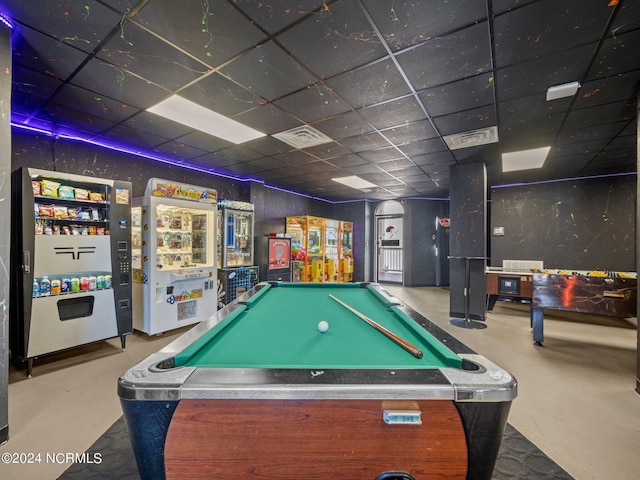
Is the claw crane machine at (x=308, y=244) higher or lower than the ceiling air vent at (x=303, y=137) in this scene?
lower

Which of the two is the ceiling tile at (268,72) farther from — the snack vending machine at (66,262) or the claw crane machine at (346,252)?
the claw crane machine at (346,252)

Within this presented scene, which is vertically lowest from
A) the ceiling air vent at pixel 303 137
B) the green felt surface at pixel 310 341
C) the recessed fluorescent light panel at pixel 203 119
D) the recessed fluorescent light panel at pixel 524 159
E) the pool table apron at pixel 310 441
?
the pool table apron at pixel 310 441

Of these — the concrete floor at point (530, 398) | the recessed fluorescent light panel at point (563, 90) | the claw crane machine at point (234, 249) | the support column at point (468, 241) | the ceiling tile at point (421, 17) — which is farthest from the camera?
the claw crane machine at point (234, 249)

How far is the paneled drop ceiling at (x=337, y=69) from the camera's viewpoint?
5.76 feet

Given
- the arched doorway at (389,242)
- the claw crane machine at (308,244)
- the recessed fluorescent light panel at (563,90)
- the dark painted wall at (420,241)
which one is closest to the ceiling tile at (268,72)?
the recessed fluorescent light panel at (563,90)

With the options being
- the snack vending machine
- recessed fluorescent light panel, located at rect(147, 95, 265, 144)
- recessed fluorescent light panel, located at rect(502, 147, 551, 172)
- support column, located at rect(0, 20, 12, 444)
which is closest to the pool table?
support column, located at rect(0, 20, 12, 444)

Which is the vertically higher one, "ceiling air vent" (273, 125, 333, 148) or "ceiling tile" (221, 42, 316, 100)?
"ceiling air vent" (273, 125, 333, 148)

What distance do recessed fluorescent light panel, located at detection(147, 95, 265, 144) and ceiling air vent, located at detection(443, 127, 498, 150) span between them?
258 cm

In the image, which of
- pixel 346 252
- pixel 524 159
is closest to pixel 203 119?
pixel 524 159

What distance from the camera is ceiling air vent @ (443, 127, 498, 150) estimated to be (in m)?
3.58

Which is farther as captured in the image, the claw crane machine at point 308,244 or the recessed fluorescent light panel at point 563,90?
the claw crane machine at point 308,244

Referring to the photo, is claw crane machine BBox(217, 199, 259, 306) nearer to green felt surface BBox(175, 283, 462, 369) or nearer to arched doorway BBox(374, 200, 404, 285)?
green felt surface BBox(175, 283, 462, 369)

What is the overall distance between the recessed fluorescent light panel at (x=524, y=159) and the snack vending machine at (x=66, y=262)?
5749mm

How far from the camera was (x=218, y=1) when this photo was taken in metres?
1.66
